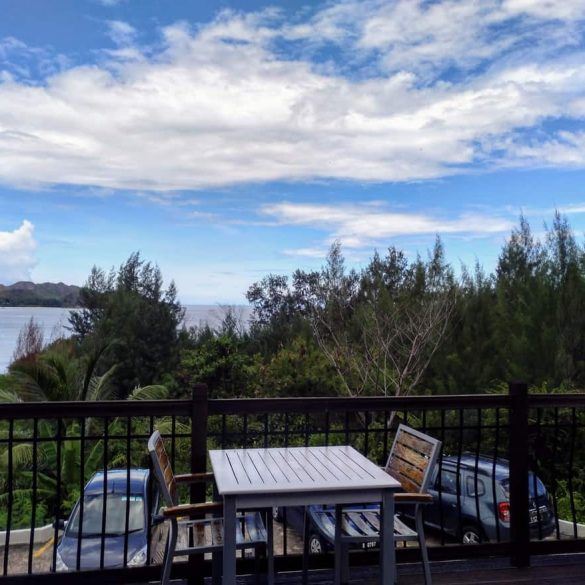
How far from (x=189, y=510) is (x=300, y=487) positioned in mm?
486

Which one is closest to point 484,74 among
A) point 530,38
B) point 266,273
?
point 530,38

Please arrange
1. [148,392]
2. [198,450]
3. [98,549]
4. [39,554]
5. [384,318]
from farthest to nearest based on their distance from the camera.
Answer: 1. [384,318]
2. [148,392]
3. [39,554]
4. [98,549]
5. [198,450]

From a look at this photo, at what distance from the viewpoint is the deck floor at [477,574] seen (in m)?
3.01

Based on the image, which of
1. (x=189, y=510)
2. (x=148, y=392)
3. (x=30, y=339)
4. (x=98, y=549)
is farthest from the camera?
(x=30, y=339)

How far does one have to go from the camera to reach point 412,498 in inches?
98.0

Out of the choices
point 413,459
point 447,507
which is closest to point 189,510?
point 413,459

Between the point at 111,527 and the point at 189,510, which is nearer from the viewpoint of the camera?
the point at 189,510

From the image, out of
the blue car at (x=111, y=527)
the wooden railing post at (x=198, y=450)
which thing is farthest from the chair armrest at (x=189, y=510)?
the blue car at (x=111, y=527)

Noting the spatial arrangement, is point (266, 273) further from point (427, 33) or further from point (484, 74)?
point (427, 33)

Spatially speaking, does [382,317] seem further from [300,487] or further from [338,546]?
[300,487]

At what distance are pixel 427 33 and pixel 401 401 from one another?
8.78 metres

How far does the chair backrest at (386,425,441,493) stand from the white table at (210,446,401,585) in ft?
0.67

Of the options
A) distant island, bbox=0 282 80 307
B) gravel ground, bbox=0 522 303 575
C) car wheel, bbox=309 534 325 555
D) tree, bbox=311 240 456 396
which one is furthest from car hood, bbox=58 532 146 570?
distant island, bbox=0 282 80 307

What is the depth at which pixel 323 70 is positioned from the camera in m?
15.7
